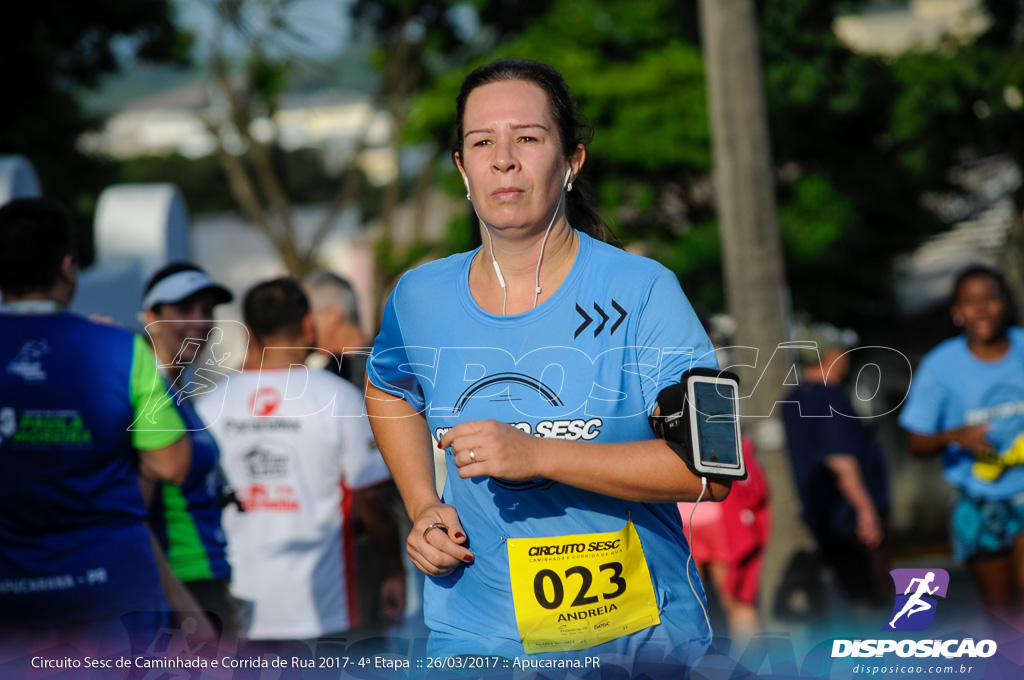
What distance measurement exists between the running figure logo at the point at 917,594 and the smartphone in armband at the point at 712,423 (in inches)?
23.1

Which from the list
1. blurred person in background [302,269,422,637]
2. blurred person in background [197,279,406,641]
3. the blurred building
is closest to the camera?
blurred person in background [197,279,406,641]

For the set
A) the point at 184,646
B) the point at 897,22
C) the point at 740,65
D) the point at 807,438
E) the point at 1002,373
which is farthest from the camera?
the point at 897,22

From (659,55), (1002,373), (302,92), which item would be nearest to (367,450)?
(1002,373)

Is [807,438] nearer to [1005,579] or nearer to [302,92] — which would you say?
[1005,579]

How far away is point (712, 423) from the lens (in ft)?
6.90

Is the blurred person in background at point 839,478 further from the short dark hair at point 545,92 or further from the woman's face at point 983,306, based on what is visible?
the short dark hair at point 545,92

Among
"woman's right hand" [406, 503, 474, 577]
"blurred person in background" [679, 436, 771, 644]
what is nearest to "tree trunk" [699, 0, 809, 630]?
"blurred person in background" [679, 436, 771, 644]

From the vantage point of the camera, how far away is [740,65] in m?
7.15

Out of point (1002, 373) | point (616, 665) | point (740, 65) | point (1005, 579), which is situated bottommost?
point (1005, 579)

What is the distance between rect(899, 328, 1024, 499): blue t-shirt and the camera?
5.30 metres

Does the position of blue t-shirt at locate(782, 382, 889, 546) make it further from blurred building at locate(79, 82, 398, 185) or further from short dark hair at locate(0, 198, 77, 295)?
blurred building at locate(79, 82, 398, 185)

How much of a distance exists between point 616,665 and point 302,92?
14.6 m

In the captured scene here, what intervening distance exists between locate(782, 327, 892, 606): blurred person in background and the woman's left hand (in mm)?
4585

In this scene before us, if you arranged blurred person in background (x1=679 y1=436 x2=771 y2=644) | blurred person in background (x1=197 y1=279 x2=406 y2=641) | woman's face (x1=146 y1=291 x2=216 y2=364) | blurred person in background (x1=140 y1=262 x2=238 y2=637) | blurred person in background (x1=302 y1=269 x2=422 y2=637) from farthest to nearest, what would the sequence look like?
blurred person in background (x1=679 y1=436 x2=771 y2=644) → blurred person in background (x1=302 y1=269 x2=422 y2=637) → woman's face (x1=146 y1=291 x2=216 y2=364) → blurred person in background (x1=197 y1=279 x2=406 y2=641) → blurred person in background (x1=140 y1=262 x2=238 y2=637)
